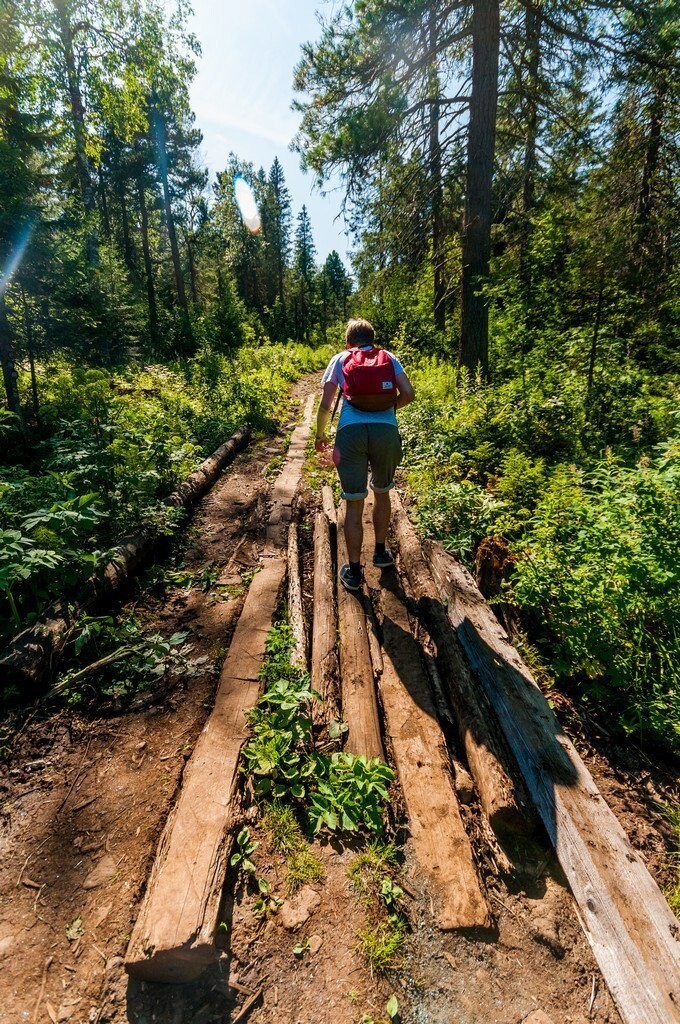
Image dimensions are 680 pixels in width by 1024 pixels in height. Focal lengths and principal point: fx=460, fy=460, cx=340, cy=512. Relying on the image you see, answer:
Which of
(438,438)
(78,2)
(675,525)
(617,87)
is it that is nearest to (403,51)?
(617,87)

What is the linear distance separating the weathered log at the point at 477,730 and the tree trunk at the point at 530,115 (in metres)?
5.79

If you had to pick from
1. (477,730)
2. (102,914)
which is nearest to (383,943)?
(477,730)

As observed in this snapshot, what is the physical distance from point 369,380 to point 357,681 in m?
2.36

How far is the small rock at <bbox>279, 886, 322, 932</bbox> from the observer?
6.70 ft

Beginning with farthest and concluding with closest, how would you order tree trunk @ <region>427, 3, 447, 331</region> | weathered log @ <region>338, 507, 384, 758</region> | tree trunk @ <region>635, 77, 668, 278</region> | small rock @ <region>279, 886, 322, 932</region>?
1. tree trunk @ <region>427, 3, 447, 331</region>
2. tree trunk @ <region>635, 77, 668, 278</region>
3. weathered log @ <region>338, 507, 384, 758</region>
4. small rock @ <region>279, 886, 322, 932</region>

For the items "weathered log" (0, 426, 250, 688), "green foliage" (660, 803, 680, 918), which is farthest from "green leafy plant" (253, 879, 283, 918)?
"weathered log" (0, 426, 250, 688)

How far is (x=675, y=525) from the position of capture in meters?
3.07

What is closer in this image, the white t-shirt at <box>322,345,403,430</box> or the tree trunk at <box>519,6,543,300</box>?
the white t-shirt at <box>322,345,403,430</box>

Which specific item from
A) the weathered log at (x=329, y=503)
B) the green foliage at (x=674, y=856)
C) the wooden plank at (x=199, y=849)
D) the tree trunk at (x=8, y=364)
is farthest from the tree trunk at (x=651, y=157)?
the tree trunk at (x=8, y=364)

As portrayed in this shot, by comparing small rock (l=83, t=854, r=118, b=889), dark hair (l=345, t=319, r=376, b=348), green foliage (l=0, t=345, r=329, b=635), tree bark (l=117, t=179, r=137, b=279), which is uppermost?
tree bark (l=117, t=179, r=137, b=279)

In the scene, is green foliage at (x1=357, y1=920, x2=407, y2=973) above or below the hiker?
below

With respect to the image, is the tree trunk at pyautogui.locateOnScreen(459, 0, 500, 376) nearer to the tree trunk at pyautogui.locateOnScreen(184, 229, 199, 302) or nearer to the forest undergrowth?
the forest undergrowth

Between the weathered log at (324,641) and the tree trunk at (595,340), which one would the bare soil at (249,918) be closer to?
the weathered log at (324,641)

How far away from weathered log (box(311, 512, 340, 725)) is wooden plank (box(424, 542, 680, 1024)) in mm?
1031
